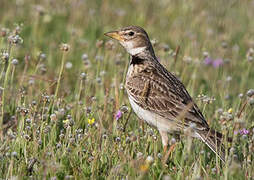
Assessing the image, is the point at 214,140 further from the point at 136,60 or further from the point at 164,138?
the point at 136,60

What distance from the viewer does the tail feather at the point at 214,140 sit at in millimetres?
5484

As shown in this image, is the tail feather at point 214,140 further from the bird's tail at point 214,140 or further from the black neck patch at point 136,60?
the black neck patch at point 136,60

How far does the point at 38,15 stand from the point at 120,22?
2.14 metres

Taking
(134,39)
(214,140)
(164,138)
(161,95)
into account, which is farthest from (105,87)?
(214,140)

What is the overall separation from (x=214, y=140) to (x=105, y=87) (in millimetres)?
2947

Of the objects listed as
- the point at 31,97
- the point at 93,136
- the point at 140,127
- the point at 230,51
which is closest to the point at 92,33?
the point at 230,51

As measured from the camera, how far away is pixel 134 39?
23.7 feet

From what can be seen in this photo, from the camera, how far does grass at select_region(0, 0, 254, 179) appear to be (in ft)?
16.7

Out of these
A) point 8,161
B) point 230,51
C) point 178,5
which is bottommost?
point 8,161

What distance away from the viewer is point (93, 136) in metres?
5.75

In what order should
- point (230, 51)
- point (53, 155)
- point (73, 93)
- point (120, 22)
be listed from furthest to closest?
point (120, 22)
point (230, 51)
point (73, 93)
point (53, 155)

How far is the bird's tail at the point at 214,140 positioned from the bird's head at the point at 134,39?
5.77ft

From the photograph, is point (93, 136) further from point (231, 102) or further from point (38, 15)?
point (38, 15)

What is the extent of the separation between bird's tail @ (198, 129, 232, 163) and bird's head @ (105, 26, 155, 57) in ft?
5.77
